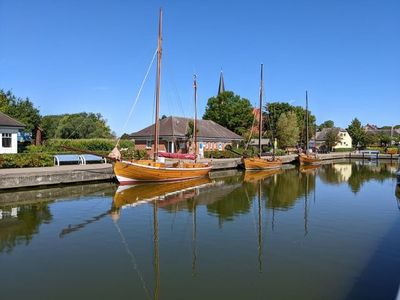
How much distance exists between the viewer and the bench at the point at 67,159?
2925 centimetres

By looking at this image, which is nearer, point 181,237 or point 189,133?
point 181,237

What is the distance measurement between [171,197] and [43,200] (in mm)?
6834

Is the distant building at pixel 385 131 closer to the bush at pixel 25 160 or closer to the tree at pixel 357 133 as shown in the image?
the tree at pixel 357 133

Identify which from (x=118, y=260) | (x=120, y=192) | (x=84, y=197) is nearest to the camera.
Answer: (x=118, y=260)

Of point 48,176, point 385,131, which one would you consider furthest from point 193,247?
point 385,131

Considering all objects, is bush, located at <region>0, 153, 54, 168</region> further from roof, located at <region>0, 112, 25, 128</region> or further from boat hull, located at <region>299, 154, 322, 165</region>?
boat hull, located at <region>299, 154, 322, 165</region>

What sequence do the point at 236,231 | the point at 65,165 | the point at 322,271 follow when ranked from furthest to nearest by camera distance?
the point at 65,165, the point at 236,231, the point at 322,271

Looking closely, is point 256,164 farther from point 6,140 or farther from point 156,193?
point 6,140

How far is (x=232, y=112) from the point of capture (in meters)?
70.1

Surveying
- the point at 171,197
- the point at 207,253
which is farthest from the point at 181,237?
the point at 171,197

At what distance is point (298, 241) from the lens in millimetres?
12664

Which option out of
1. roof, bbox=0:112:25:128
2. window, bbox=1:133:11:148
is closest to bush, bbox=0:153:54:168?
roof, bbox=0:112:25:128

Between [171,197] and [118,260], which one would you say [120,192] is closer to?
[171,197]

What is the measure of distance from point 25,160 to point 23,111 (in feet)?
65.0
